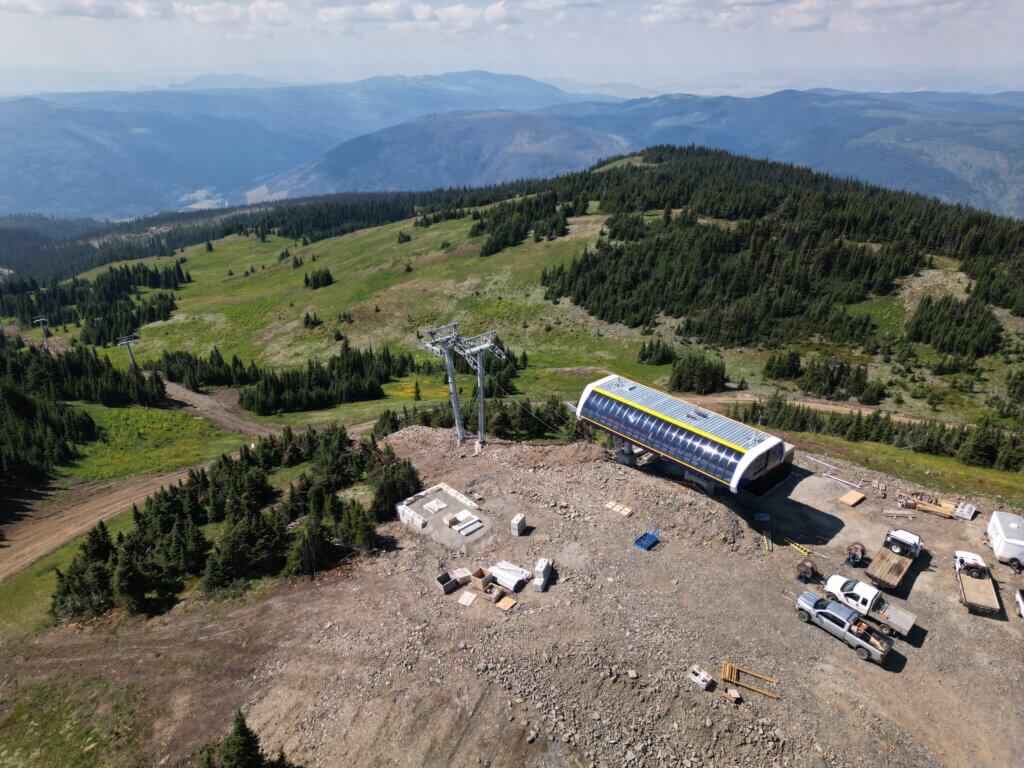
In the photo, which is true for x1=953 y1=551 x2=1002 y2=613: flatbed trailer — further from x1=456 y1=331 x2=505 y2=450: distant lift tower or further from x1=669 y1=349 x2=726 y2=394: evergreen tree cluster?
x1=669 y1=349 x2=726 y2=394: evergreen tree cluster

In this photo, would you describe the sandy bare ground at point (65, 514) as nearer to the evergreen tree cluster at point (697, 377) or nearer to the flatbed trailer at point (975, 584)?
the evergreen tree cluster at point (697, 377)

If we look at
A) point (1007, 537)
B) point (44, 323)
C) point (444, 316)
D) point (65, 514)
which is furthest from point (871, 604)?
point (44, 323)

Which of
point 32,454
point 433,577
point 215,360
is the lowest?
point 215,360

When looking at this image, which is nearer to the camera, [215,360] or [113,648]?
[113,648]

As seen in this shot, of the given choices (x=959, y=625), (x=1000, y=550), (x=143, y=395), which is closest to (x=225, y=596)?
(x=959, y=625)

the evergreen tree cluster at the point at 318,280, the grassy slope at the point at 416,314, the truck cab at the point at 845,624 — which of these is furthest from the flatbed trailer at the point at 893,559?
the evergreen tree cluster at the point at 318,280

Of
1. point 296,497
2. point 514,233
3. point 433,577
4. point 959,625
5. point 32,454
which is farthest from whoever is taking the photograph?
point 514,233

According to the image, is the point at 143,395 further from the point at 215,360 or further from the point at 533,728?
the point at 533,728
